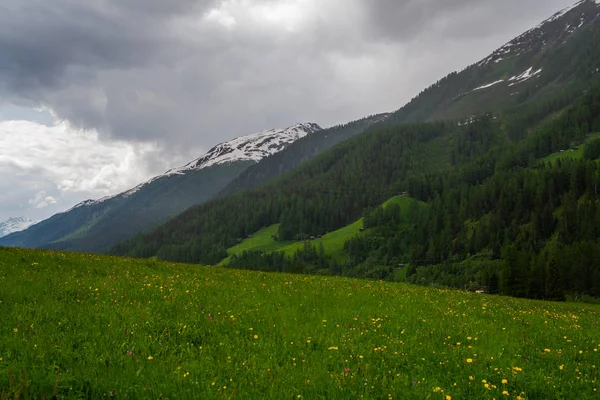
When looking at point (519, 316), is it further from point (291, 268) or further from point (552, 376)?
point (291, 268)

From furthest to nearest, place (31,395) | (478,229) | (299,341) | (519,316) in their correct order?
(478,229), (519,316), (299,341), (31,395)

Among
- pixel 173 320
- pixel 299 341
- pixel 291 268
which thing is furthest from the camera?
pixel 291 268

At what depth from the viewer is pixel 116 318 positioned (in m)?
9.11

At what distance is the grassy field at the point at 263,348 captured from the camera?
6223mm

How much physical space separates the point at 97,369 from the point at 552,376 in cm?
929

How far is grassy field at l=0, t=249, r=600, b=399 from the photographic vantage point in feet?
20.4

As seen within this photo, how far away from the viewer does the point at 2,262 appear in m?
16.3

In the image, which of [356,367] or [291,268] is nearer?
[356,367]

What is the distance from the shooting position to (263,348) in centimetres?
815

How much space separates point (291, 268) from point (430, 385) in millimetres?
116187

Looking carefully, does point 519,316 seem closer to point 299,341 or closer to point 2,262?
point 299,341

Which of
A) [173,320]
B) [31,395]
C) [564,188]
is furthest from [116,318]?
[564,188]

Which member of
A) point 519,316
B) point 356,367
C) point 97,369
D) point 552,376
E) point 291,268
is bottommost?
point 291,268

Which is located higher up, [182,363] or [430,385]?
[182,363]
